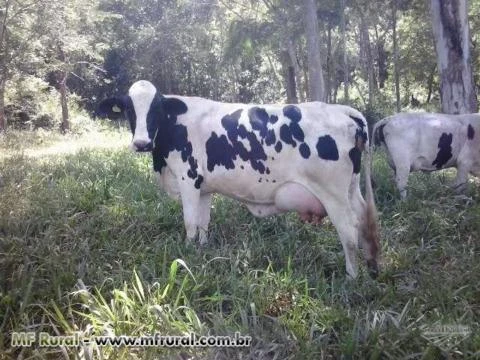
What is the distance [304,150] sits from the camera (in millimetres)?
4469

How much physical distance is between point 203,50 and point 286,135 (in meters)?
23.4

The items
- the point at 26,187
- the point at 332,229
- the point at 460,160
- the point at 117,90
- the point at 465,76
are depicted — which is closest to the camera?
the point at 332,229

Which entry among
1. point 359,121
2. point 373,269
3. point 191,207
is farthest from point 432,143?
point 191,207

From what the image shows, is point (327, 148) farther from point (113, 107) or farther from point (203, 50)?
point (203, 50)

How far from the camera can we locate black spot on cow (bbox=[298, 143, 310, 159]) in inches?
175

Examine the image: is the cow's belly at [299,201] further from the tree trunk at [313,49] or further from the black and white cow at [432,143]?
the tree trunk at [313,49]

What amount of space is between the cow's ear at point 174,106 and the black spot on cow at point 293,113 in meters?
Answer: 1.14

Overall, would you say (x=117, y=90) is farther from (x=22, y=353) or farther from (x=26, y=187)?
(x=22, y=353)

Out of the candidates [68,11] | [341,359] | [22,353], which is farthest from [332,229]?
[68,11]

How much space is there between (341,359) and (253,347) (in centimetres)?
56

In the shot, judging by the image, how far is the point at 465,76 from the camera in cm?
832

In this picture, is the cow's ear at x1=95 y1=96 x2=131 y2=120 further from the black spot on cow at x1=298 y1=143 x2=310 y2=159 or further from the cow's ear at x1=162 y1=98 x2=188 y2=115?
the black spot on cow at x1=298 y1=143 x2=310 y2=159

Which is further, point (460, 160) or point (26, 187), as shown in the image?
point (460, 160)

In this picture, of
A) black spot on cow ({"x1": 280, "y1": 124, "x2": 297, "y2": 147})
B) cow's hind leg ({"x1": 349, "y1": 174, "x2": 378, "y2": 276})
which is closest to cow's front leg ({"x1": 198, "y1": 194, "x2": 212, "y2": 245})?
black spot on cow ({"x1": 280, "y1": 124, "x2": 297, "y2": 147})
